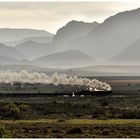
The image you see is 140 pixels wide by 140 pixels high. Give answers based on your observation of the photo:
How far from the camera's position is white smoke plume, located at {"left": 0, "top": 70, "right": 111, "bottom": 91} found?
5098 inches

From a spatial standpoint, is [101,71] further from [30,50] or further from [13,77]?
[13,77]

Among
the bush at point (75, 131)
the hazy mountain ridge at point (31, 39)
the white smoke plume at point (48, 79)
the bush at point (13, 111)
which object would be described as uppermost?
the hazy mountain ridge at point (31, 39)

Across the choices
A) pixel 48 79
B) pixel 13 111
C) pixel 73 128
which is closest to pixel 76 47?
pixel 48 79

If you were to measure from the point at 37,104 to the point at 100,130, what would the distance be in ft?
101

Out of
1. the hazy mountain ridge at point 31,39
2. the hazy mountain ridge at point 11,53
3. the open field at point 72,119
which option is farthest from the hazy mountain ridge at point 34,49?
the open field at point 72,119

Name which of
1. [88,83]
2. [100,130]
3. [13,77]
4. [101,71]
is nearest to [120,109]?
[100,130]

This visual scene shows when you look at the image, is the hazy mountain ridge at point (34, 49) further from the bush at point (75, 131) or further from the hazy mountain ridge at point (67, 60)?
the bush at point (75, 131)

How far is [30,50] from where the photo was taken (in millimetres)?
130625

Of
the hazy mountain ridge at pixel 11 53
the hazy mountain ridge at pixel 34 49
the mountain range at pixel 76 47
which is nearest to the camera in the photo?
the mountain range at pixel 76 47

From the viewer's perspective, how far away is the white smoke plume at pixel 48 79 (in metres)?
130

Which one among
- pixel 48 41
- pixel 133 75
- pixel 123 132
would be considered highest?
pixel 48 41

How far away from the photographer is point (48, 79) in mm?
139625

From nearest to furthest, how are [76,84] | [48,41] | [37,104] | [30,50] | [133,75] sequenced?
[37,104]
[133,75]
[48,41]
[30,50]
[76,84]

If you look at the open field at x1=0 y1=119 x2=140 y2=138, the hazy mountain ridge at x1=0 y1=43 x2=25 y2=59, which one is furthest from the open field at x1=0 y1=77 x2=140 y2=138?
the hazy mountain ridge at x1=0 y1=43 x2=25 y2=59
